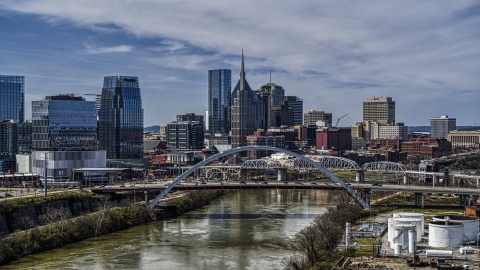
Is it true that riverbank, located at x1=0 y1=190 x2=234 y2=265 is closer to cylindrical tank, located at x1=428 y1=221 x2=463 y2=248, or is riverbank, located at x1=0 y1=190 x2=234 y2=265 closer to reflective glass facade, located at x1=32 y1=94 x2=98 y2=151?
reflective glass facade, located at x1=32 y1=94 x2=98 y2=151

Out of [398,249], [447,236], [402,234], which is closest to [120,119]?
[402,234]

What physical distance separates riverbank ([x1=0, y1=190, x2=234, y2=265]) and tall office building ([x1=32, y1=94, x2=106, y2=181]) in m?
19.1

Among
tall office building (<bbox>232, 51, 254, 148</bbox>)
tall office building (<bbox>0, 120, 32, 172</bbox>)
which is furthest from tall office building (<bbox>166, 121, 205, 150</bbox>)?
tall office building (<bbox>0, 120, 32, 172</bbox>)

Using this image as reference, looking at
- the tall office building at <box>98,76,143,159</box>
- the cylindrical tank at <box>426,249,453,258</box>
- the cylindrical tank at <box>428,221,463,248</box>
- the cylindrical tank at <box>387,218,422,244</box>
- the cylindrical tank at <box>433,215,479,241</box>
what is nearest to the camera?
the cylindrical tank at <box>426,249,453,258</box>

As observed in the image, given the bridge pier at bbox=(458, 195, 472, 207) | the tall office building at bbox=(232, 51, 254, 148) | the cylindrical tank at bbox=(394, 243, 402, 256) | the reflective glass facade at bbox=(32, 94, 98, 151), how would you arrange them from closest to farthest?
the cylindrical tank at bbox=(394, 243, 402, 256), the bridge pier at bbox=(458, 195, 472, 207), the reflective glass facade at bbox=(32, 94, 98, 151), the tall office building at bbox=(232, 51, 254, 148)

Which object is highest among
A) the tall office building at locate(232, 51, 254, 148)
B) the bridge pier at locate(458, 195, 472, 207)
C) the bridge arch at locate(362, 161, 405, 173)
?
the tall office building at locate(232, 51, 254, 148)

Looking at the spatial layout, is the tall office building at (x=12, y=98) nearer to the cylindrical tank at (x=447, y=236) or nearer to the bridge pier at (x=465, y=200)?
the bridge pier at (x=465, y=200)

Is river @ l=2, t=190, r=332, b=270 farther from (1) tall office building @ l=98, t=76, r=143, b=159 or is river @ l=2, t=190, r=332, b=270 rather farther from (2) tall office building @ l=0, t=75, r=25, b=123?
(2) tall office building @ l=0, t=75, r=25, b=123

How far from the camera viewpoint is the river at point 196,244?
129 ft

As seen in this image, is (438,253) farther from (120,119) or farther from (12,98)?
(12,98)

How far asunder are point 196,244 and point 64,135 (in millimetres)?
40398

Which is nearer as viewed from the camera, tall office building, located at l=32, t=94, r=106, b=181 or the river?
the river

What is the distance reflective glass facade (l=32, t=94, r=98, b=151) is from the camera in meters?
80.8

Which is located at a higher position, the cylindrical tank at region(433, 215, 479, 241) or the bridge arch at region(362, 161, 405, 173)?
the bridge arch at region(362, 161, 405, 173)
